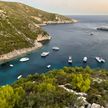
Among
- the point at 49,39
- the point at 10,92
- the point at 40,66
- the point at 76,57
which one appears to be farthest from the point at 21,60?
the point at 10,92

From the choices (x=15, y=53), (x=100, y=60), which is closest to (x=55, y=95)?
(x=100, y=60)

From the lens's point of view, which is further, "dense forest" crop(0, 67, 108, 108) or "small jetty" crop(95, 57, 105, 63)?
"small jetty" crop(95, 57, 105, 63)

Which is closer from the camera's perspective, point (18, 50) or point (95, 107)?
point (95, 107)

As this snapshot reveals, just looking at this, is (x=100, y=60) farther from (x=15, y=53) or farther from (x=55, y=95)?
(x=55, y=95)

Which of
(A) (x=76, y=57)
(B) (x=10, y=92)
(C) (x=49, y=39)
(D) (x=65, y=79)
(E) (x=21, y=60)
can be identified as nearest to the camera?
(B) (x=10, y=92)

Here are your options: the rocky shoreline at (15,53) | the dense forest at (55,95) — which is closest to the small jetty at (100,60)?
the rocky shoreline at (15,53)

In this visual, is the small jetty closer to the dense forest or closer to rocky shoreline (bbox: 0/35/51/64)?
rocky shoreline (bbox: 0/35/51/64)

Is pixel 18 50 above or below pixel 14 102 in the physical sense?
below

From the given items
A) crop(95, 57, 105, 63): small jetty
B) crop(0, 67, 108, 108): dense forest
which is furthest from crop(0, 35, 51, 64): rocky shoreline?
crop(0, 67, 108, 108): dense forest

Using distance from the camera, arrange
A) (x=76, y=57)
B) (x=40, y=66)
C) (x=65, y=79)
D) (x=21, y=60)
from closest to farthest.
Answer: (x=65, y=79), (x=40, y=66), (x=21, y=60), (x=76, y=57)

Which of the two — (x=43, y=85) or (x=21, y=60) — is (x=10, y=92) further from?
(x=21, y=60)

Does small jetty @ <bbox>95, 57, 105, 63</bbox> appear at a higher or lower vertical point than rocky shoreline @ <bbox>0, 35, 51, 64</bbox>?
higher
